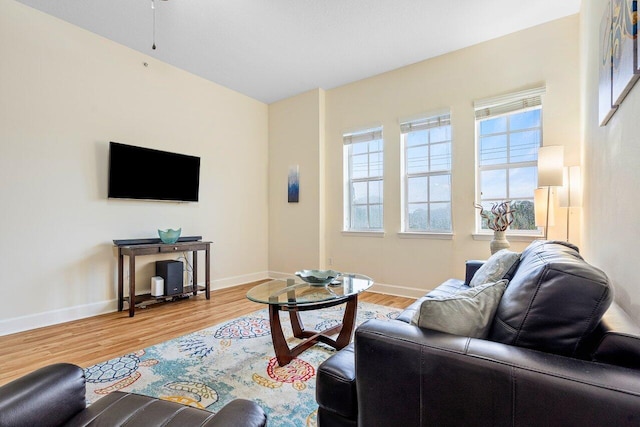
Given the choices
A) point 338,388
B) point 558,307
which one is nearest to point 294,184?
point 338,388

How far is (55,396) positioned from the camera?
98cm

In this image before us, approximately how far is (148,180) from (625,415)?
4.28m

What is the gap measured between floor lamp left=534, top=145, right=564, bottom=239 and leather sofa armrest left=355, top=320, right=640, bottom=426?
8.06ft

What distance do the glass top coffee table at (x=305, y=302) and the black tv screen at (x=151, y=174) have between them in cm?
220

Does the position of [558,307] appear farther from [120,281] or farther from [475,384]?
[120,281]

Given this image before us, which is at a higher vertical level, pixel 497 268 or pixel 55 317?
pixel 497 268

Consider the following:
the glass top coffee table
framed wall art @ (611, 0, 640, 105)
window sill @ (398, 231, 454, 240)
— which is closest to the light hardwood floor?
window sill @ (398, 231, 454, 240)

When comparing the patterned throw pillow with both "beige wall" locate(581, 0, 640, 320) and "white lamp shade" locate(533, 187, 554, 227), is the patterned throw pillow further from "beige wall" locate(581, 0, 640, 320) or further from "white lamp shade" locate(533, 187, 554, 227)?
"white lamp shade" locate(533, 187, 554, 227)

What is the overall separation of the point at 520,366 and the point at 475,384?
14 centimetres

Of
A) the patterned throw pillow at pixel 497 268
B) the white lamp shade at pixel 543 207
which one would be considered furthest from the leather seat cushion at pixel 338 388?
the white lamp shade at pixel 543 207

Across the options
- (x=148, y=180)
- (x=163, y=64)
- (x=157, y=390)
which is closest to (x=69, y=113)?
(x=148, y=180)

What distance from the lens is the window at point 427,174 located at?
3.93m

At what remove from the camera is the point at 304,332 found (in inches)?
104

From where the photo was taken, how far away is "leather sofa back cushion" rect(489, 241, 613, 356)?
0.89 meters
